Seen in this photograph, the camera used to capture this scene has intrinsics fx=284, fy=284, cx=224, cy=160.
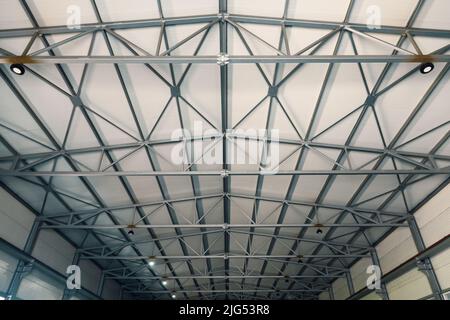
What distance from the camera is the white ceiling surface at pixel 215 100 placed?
7125mm

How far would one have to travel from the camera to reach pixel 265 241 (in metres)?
17.4

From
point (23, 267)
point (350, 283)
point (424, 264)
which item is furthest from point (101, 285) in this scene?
point (424, 264)

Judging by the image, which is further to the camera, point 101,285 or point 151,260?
point 101,285

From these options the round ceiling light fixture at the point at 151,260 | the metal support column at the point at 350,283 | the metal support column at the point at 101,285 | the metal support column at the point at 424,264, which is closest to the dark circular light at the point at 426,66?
the metal support column at the point at 424,264

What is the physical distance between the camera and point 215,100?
364 inches

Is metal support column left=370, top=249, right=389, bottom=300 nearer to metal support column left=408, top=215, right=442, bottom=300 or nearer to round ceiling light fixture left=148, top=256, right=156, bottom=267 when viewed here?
metal support column left=408, top=215, right=442, bottom=300

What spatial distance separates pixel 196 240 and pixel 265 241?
13.9 feet

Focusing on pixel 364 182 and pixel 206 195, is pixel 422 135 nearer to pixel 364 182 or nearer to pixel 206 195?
pixel 364 182

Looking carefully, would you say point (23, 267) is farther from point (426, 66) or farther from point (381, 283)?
point (381, 283)

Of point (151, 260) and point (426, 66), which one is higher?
point (426, 66)

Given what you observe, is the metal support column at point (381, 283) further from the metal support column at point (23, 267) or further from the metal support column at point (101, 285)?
the metal support column at point (23, 267)

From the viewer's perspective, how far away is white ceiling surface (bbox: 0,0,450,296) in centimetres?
712

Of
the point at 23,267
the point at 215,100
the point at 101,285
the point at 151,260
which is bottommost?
the point at 23,267

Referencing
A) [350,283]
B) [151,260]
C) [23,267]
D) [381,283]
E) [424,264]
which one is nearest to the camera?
[23,267]
